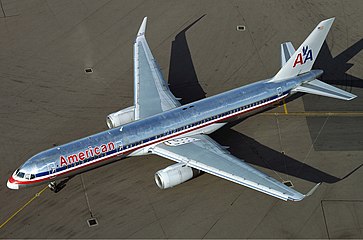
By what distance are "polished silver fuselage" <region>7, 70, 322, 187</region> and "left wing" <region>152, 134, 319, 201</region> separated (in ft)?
3.99

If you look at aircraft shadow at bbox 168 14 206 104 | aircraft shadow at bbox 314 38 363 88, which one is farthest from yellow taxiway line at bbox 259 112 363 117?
aircraft shadow at bbox 168 14 206 104

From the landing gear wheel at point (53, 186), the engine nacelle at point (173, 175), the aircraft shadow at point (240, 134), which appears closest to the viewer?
the engine nacelle at point (173, 175)

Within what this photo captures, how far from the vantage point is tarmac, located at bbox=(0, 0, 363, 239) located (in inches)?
1756

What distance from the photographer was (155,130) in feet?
156

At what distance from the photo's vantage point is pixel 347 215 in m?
44.9

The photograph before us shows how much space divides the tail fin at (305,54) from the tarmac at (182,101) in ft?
15.7

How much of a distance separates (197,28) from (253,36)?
7.04 metres

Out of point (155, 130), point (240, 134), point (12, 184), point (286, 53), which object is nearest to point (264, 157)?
point (240, 134)

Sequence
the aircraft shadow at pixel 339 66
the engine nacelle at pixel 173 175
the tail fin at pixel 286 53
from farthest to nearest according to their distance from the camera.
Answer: the aircraft shadow at pixel 339 66, the tail fin at pixel 286 53, the engine nacelle at pixel 173 175

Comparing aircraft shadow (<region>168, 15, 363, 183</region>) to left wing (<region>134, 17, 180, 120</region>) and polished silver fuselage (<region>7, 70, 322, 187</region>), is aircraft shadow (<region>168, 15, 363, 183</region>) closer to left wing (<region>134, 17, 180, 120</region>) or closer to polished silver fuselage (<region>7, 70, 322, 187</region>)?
polished silver fuselage (<region>7, 70, 322, 187</region>)

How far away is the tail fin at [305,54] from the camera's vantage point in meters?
51.4

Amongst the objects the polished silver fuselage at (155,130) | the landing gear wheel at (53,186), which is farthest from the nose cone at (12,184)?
the landing gear wheel at (53,186)

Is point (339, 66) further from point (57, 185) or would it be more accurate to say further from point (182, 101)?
point (57, 185)

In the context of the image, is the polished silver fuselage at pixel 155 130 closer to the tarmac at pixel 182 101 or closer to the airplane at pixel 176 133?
the airplane at pixel 176 133
